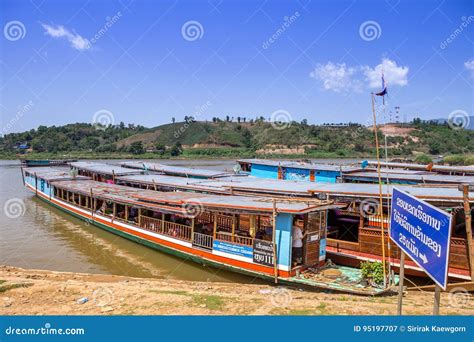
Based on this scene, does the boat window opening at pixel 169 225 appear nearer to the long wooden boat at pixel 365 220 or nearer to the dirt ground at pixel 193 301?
the long wooden boat at pixel 365 220

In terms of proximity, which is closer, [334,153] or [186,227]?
[186,227]

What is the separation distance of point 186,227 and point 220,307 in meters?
5.52

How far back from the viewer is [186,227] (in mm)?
12516

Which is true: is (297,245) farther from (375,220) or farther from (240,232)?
(375,220)

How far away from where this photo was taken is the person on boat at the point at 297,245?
Result: 9867mm

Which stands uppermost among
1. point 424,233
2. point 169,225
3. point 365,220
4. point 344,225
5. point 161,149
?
point 161,149

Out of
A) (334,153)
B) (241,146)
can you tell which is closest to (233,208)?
(334,153)

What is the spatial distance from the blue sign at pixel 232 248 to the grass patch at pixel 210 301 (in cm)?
256

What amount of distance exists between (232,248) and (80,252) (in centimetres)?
698

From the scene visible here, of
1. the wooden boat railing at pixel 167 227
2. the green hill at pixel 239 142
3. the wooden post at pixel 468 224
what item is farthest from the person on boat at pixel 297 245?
the green hill at pixel 239 142

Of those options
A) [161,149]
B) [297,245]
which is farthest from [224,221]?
[161,149]

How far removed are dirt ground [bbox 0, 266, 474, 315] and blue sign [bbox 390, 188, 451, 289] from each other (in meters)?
2.69

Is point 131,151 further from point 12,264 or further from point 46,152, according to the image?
point 12,264

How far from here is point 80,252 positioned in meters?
14.5
